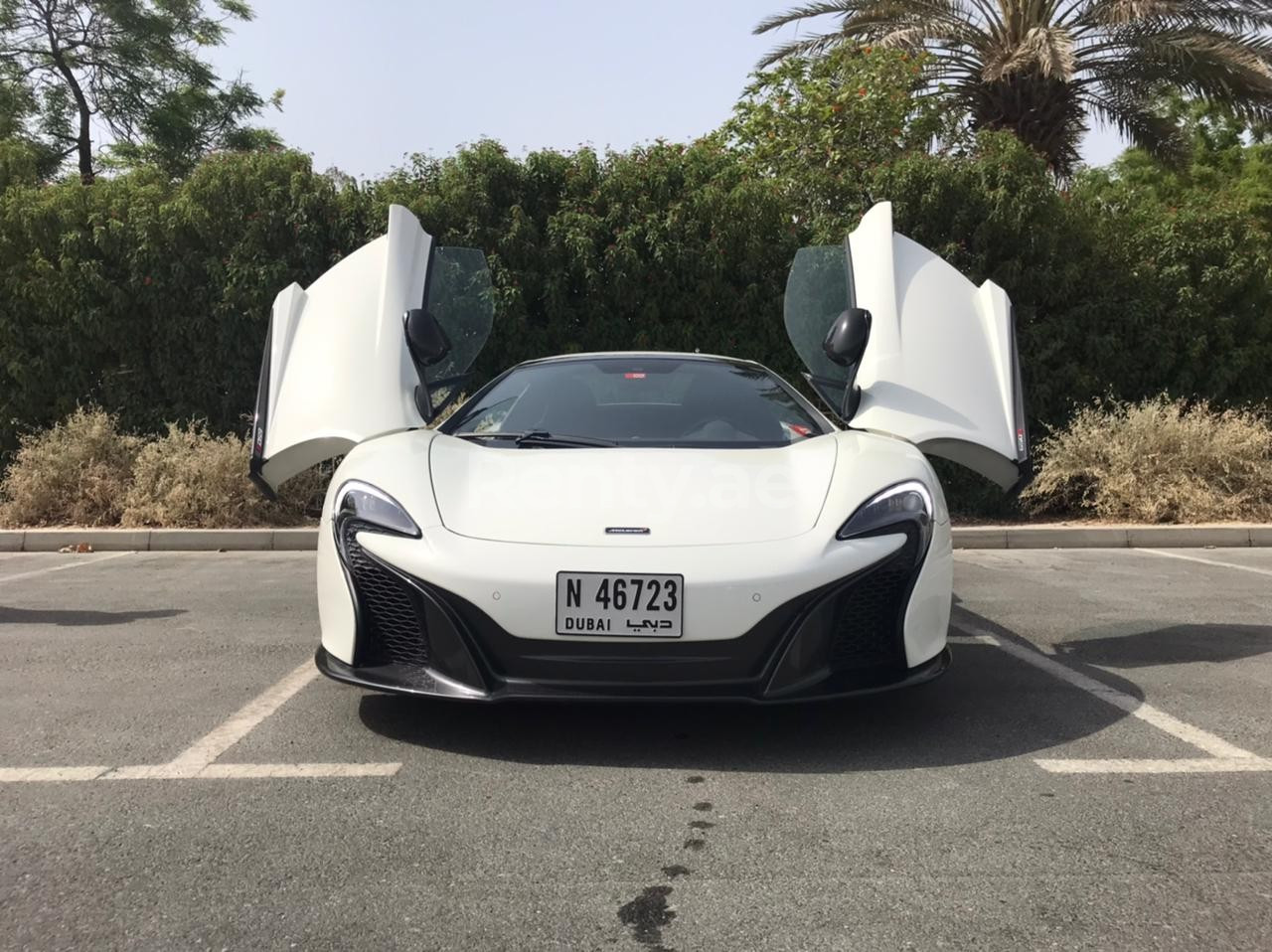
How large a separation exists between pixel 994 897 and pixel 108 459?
932 cm

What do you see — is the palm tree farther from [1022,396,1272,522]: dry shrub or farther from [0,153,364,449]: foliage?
[0,153,364,449]: foliage

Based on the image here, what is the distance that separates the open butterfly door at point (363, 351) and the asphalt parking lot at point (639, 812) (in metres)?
0.96

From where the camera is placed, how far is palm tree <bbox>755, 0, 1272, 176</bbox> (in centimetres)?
1404

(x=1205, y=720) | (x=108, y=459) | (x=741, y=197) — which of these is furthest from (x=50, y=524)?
(x=1205, y=720)

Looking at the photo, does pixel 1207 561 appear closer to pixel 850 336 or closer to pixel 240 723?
pixel 850 336

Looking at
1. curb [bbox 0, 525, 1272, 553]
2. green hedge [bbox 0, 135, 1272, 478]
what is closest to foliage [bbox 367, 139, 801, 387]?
green hedge [bbox 0, 135, 1272, 478]

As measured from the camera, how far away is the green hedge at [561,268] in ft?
33.6

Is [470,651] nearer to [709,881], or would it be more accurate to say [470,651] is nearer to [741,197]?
[709,881]

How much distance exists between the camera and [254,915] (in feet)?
7.45

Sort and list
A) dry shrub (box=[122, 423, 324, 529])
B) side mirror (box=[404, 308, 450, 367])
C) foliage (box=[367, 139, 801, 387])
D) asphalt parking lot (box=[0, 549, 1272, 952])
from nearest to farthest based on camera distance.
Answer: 1. asphalt parking lot (box=[0, 549, 1272, 952])
2. side mirror (box=[404, 308, 450, 367])
3. dry shrub (box=[122, 423, 324, 529])
4. foliage (box=[367, 139, 801, 387])

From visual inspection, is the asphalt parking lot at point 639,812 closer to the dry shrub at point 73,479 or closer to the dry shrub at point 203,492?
the dry shrub at point 203,492

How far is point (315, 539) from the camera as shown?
29.1 ft

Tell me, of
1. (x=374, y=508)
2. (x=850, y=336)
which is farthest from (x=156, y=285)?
(x=850, y=336)

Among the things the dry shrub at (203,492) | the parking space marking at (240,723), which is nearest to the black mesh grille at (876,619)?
the parking space marking at (240,723)
